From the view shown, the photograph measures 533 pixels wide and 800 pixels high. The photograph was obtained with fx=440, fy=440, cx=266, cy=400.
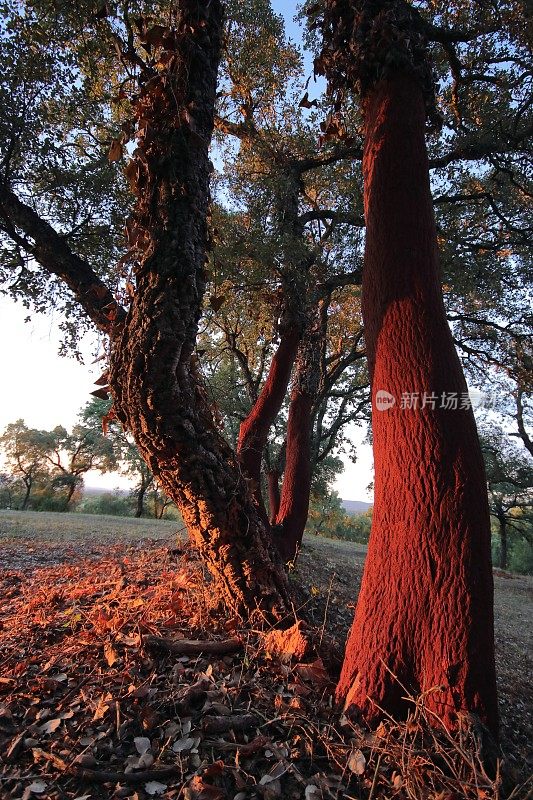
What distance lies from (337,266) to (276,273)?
1767mm

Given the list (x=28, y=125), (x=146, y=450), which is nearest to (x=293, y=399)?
(x=146, y=450)

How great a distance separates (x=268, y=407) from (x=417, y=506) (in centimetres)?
449

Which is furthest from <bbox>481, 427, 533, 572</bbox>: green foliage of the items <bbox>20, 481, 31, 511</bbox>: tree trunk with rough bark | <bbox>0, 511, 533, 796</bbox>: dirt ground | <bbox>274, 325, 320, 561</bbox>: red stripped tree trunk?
<bbox>20, 481, 31, 511</bbox>: tree trunk with rough bark

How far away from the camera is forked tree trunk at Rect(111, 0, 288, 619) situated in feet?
8.94

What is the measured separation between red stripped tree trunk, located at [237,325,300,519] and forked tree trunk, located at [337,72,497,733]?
393 centimetres

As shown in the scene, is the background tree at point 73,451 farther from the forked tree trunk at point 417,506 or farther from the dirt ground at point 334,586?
the forked tree trunk at point 417,506

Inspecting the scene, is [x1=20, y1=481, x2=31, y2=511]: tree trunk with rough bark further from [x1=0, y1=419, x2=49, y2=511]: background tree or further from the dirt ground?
the dirt ground

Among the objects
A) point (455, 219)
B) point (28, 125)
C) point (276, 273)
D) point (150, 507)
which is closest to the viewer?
point (28, 125)

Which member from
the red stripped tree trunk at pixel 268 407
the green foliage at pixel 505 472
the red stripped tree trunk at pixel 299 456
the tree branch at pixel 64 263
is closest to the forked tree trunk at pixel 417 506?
the tree branch at pixel 64 263

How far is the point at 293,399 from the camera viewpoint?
24.5ft

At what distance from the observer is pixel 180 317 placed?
2.72 metres

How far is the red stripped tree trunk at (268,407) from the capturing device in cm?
664

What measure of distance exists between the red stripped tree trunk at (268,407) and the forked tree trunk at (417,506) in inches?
155

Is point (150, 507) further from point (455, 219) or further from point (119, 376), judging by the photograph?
point (119, 376)
